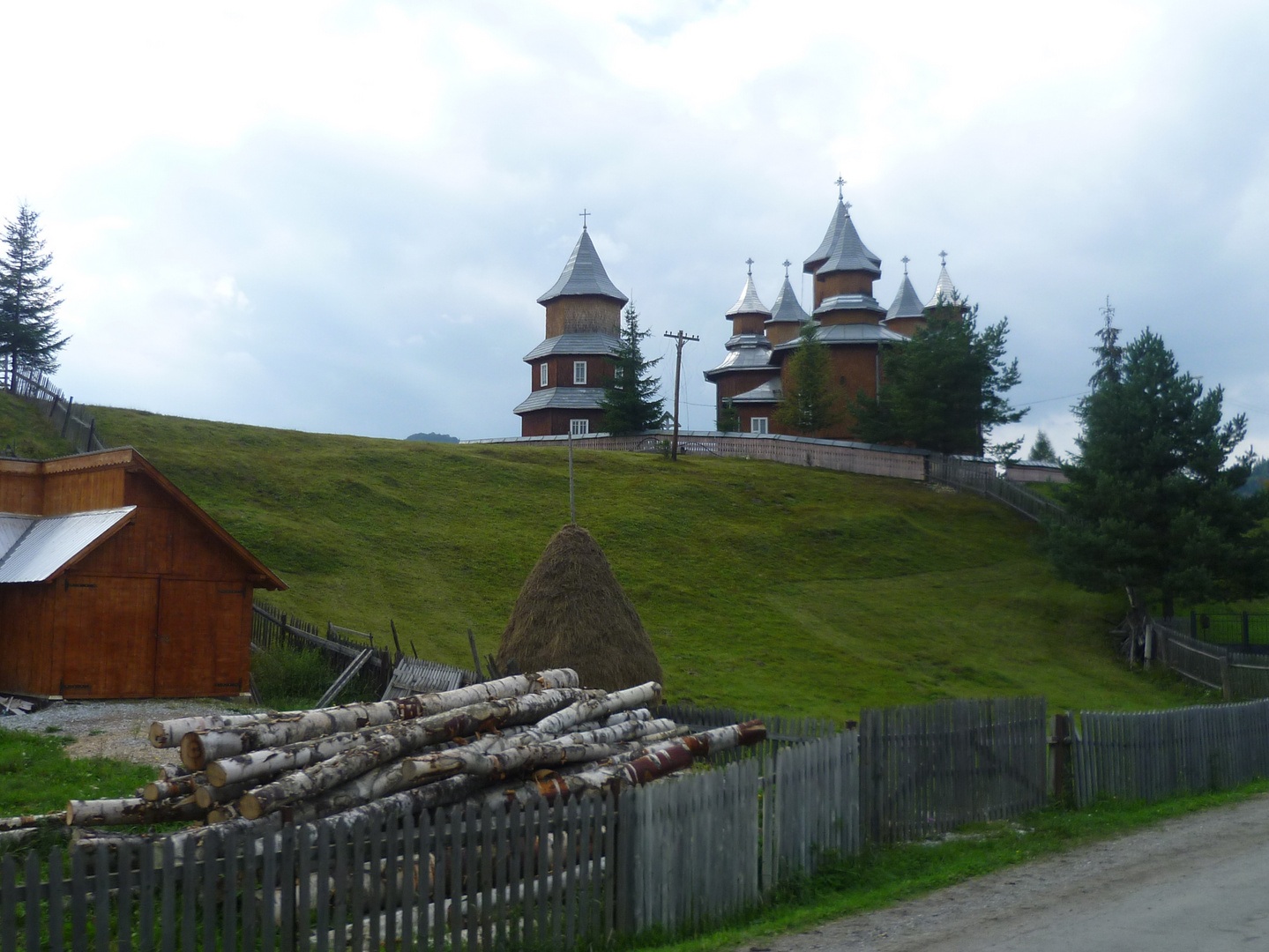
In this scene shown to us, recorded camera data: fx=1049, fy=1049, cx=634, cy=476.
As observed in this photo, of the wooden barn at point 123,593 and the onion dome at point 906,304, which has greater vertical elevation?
the onion dome at point 906,304

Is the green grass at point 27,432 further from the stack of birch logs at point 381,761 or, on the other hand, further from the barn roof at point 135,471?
the stack of birch logs at point 381,761

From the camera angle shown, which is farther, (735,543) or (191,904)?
(735,543)

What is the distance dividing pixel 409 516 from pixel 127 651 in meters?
18.0

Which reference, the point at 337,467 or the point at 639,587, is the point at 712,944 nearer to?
the point at 639,587

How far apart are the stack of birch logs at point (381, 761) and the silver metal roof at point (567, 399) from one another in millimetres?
51408

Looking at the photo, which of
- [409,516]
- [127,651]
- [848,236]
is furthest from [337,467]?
[848,236]

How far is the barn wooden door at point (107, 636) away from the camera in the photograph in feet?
60.0

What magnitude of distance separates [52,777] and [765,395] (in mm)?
55083

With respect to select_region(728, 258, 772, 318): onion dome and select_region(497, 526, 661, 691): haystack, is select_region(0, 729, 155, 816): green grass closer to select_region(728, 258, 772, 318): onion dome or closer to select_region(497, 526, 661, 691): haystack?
select_region(497, 526, 661, 691): haystack

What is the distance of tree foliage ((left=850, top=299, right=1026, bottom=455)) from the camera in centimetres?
5188

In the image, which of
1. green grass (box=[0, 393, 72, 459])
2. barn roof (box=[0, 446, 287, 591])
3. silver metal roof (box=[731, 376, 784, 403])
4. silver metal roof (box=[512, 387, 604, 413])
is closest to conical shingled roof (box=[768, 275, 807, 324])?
silver metal roof (box=[731, 376, 784, 403])

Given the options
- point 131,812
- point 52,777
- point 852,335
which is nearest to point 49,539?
point 52,777

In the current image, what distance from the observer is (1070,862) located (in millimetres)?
10352

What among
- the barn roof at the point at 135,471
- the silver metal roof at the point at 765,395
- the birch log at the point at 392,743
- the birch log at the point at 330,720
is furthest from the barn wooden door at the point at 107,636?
the silver metal roof at the point at 765,395
